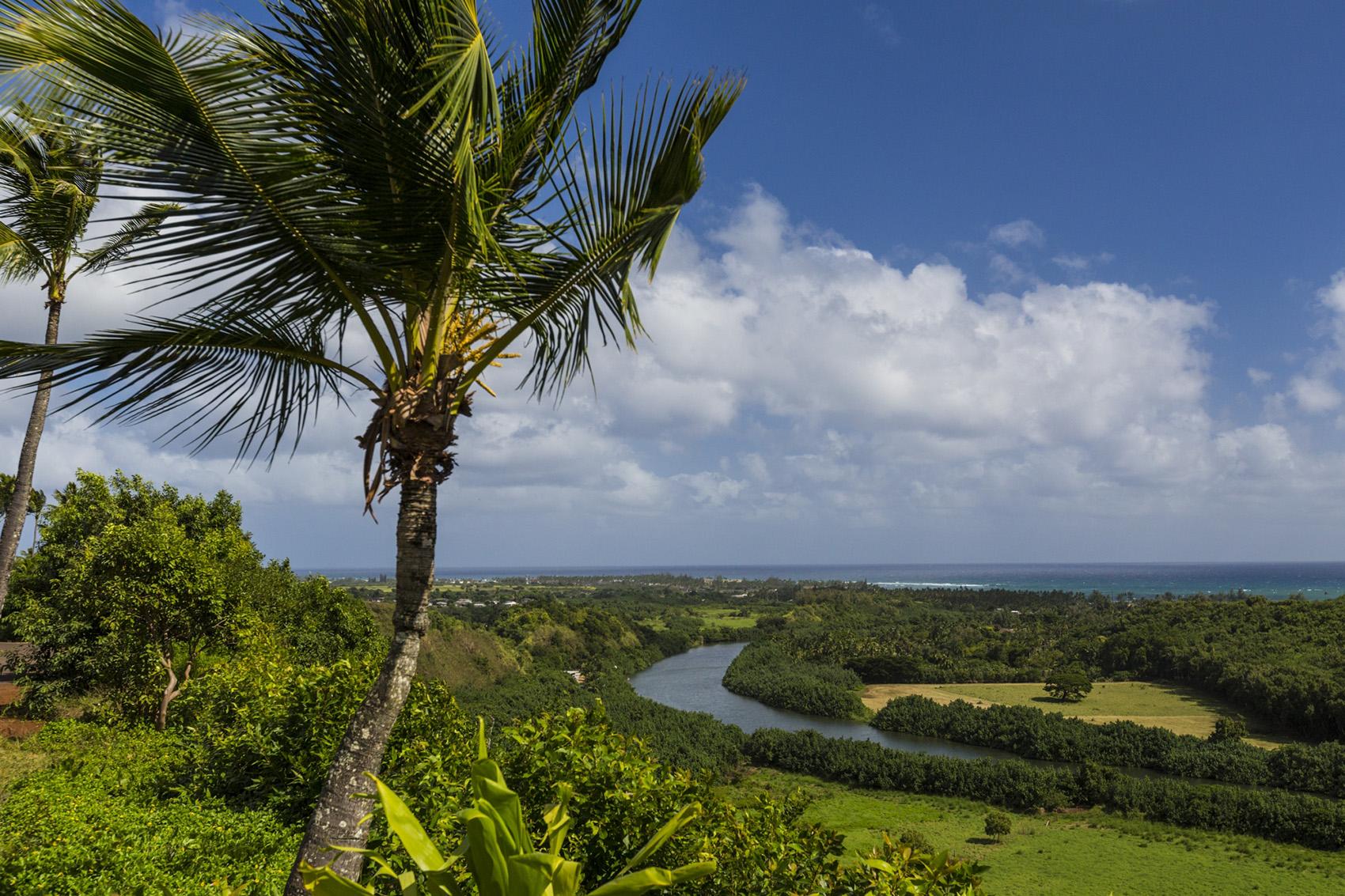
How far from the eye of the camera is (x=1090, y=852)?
2505 centimetres

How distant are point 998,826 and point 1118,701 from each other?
29.5 meters

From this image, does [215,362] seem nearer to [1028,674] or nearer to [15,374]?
[15,374]

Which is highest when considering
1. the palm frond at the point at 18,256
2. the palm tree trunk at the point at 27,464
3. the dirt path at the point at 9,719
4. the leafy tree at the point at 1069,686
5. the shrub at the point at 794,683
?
the palm frond at the point at 18,256

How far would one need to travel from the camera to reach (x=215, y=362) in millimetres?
3316

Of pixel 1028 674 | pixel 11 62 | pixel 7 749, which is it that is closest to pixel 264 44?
pixel 11 62

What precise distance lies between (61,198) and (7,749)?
25.4 ft

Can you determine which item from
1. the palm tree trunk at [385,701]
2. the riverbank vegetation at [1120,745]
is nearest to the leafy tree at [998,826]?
the riverbank vegetation at [1120,745]

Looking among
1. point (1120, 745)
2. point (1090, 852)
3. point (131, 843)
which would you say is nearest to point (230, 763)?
point (131, 843)

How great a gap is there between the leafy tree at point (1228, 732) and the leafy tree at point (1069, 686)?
9.62 m

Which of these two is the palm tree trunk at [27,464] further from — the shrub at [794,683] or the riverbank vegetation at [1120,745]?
the shrub at [794,683]

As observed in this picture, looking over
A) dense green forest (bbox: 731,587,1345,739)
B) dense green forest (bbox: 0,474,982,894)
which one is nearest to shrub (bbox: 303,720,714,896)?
dense green forest (bbox: 0,474,982,894)

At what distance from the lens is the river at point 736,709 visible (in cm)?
4175

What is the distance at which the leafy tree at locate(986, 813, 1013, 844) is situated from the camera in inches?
1055

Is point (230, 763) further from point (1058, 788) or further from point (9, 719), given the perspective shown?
point (1058, 788)
